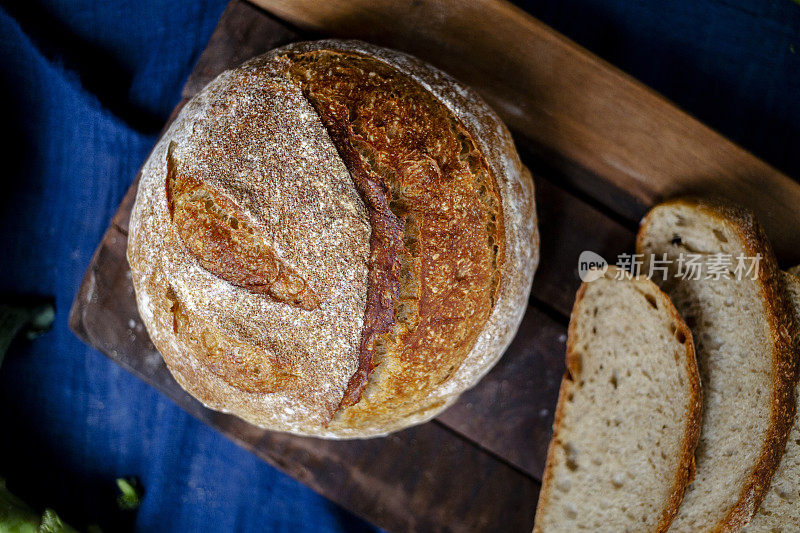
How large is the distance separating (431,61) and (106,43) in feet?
4.01

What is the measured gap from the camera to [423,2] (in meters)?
1.91

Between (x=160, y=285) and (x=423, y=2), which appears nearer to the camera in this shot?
(x=160, y=285)

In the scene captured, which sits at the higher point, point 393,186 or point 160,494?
point 393,186

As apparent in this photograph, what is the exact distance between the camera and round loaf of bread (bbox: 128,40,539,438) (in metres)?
1.42

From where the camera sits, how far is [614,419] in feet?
5.98

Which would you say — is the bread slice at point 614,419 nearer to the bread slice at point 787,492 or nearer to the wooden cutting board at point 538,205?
the wooden cutting board at point 538,205

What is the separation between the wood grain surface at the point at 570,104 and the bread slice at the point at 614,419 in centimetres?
42

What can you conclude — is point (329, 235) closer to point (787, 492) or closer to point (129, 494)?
point (129, 494)

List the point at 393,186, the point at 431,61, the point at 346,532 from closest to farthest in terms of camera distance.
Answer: the point at 393,186
the point at 431,61
the point at 346,532

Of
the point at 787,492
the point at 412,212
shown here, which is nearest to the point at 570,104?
the point at 412,212

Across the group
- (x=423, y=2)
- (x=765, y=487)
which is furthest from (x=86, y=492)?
(x=765, y=487)

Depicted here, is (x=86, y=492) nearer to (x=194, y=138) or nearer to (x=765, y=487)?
(x=194, y=138)

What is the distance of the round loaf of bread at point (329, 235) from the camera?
4.66 feet

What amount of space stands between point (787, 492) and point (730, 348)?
1.72ft
